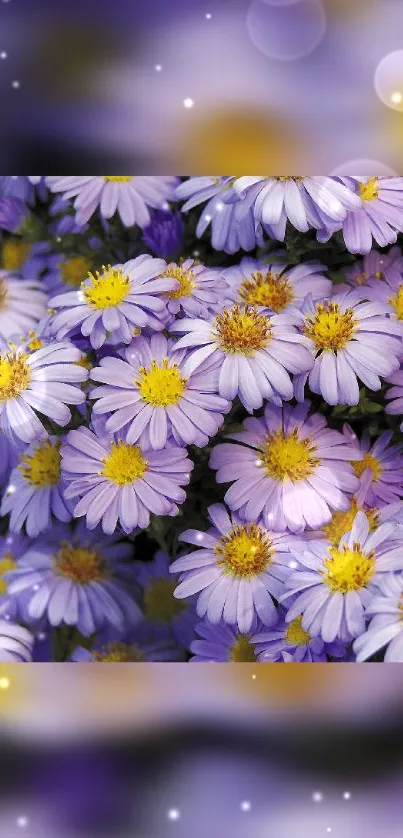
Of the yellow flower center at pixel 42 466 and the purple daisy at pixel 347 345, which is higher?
the purple daisy at pixel 347 345

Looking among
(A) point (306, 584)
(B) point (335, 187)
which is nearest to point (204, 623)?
(A) point (306, 584)

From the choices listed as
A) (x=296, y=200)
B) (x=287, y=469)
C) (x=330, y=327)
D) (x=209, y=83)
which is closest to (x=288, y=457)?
(x=287, y=469)

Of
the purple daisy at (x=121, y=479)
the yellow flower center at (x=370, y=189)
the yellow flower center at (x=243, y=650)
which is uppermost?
the yellow flower center at (x=370, y=189)

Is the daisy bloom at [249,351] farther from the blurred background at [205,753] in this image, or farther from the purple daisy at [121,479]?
the blurred background at [205,753]

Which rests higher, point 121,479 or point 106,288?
point 106,288

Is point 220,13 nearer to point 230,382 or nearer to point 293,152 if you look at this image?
point 293,152

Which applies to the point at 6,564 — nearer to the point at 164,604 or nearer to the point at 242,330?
the point at 164,604

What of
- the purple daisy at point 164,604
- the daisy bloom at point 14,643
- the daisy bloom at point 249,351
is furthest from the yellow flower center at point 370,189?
the daisy bloom at point 14,643
